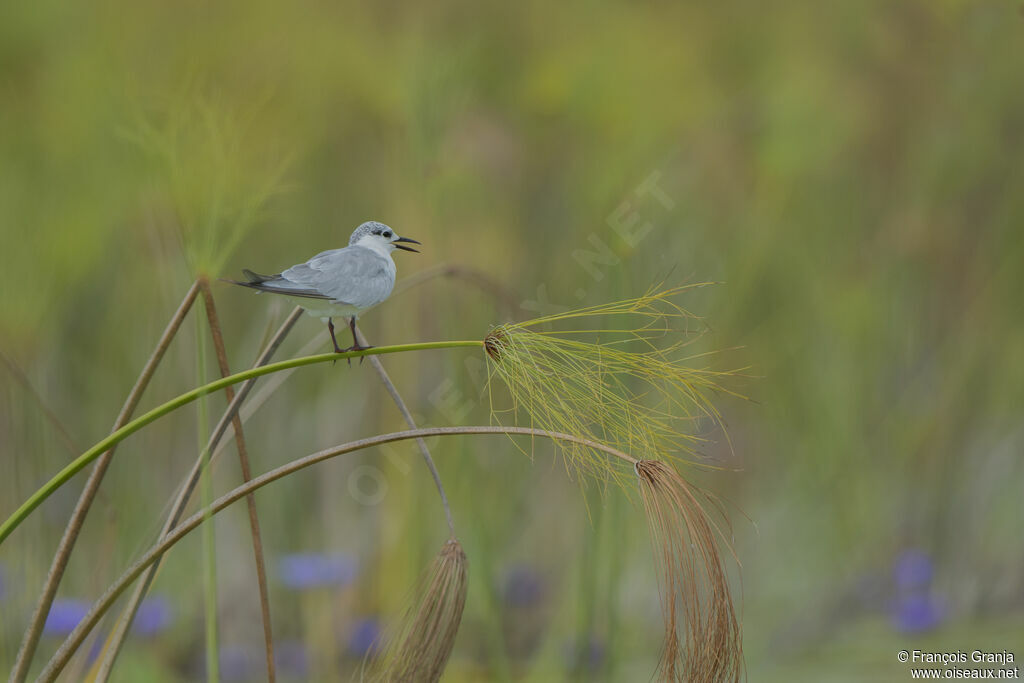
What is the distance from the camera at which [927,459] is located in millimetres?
1119

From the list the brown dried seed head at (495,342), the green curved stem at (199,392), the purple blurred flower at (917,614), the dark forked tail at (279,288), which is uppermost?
the dark forked tail at (279,288)

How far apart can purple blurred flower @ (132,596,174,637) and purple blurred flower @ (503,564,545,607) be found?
378 millimetres

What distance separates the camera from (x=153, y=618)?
913 mm

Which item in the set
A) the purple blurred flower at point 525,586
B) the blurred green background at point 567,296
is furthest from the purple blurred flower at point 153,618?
the purple blurred flower at point 525,586

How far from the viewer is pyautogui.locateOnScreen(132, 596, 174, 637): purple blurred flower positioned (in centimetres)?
90

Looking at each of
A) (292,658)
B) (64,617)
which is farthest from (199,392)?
(292,658)

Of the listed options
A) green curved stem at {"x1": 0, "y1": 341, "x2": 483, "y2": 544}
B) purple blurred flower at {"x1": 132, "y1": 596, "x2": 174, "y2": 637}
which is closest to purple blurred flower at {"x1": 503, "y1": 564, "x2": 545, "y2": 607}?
purple blurred flower at {"x1": 132, "y1": 596, "x2": 174, "y2": 637}

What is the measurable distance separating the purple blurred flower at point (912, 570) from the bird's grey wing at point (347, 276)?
0.94 meters

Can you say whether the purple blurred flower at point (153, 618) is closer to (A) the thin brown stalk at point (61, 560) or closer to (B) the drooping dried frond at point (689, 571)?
(A) the thin brown stalk at point (61, 560)

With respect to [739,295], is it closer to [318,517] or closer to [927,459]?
[927,459]

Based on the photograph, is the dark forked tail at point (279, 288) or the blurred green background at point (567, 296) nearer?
the dark forked tail at point (279, 288)

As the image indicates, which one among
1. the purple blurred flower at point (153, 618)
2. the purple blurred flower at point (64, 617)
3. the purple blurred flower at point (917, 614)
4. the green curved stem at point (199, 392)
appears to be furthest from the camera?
the purple blurred flower at point (917, 614)

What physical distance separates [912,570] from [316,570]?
2.27ft

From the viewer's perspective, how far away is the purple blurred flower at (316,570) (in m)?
0.91
